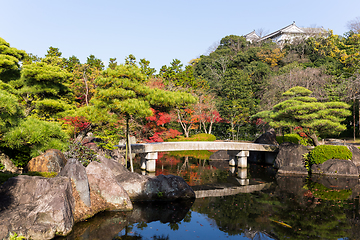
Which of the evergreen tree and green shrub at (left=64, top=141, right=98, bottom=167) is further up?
the evergreen tree

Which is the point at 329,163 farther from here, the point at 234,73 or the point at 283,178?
the point at 234,73

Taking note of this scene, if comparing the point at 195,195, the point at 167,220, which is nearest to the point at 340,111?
the point at 195,195

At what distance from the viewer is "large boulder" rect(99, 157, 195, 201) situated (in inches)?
403

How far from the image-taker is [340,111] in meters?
15.5

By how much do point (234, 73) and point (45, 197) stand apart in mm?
28535

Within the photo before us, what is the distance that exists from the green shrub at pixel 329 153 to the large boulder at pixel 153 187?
9.81m

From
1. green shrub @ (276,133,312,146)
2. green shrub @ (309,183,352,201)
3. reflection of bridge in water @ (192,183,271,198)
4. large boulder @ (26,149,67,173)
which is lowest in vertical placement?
reflection of bridge in water @ (192,183,271,198)

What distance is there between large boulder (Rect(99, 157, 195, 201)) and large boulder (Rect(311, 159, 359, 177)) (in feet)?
32.5

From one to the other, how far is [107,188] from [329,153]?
549 inches

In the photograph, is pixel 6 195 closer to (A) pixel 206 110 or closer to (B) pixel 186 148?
(B) pixel 186 148

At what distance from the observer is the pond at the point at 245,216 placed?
7.31 metres

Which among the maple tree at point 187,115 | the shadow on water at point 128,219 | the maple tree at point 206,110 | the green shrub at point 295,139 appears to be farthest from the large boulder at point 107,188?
the maple tree at point 206,110

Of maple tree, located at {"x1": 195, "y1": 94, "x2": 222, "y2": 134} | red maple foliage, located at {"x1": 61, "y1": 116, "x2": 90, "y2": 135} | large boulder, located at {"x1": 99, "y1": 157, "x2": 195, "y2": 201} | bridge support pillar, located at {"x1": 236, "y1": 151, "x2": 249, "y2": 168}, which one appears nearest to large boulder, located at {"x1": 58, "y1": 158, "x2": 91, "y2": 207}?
large boulder, located at {"x1": 99, "y1": 157, "x2": 195, "y2": 201}

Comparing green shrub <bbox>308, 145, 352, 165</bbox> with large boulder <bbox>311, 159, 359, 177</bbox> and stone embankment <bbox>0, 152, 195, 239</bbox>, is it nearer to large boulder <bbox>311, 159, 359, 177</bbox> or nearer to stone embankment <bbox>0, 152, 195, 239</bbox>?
large boulder <bbox>311, 159, 359, 177</bbox>
